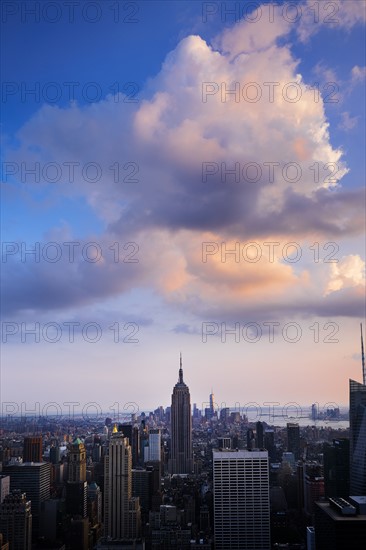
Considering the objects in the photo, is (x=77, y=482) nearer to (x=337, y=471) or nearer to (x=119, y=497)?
(x=119, y=497)

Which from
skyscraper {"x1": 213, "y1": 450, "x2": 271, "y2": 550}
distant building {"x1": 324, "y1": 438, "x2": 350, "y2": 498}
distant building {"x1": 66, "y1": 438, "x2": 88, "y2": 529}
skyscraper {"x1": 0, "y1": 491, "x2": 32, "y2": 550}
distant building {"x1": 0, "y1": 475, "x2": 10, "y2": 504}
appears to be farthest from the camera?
distant building {"x1": 66, "y1": 438, "x2": 88, "y2": 529}

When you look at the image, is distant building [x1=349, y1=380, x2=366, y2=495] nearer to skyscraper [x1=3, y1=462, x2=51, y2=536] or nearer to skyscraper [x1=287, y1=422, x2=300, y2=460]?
skyscraper [x1=3, y1=462, x2=51, y2=536]

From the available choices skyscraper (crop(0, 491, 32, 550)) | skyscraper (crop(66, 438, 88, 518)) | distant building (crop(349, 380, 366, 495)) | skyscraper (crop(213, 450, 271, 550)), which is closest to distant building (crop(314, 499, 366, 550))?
distant building (crop(349, 380, 366, 495))

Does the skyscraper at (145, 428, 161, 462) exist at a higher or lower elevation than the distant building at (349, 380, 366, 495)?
lower

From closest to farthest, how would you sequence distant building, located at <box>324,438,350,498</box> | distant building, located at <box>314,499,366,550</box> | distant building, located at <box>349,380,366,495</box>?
distant building, located at <box>314,499,366,550</box>
distant building, located at <box>349,380,366,495</box>
distant building, located at <box>324,438,350,498</box>

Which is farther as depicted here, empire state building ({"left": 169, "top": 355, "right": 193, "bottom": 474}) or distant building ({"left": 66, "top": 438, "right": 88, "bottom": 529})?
empire state building ({"left": 169, "top": 355, "right": 193, "bottom": 474})

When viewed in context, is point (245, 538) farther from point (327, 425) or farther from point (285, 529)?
point (327, 425)

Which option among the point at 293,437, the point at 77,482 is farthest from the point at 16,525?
the point at 293,437

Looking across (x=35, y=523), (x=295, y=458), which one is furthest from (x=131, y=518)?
(x=295, y=458)
